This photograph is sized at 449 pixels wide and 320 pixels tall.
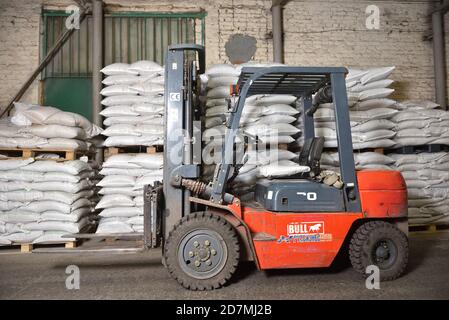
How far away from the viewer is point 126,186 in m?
4.78

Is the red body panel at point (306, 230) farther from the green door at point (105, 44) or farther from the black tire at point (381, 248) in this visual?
the green door at point (105, 44)

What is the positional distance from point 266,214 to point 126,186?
2550 mm

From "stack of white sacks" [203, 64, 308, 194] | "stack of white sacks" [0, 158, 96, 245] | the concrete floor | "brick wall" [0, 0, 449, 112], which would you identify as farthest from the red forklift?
"brick wall" [0, 0, 449, 112]

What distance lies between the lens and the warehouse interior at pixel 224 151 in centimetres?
309

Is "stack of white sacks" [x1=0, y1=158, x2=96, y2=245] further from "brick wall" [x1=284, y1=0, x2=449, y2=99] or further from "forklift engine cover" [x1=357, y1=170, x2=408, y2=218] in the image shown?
"brick wall" [x1=284, y1=0, x2=449, y2=99]

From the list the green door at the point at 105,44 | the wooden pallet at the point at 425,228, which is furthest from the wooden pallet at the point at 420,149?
the green door at the point at 105,44

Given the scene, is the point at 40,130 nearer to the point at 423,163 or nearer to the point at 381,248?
the point at 381,248

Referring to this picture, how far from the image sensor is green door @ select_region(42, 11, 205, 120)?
21.1 ft

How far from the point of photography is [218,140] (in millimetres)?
4336

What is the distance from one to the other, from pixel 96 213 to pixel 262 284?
3442mm

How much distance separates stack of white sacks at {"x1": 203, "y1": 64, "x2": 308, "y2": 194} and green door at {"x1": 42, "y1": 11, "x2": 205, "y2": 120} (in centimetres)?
252

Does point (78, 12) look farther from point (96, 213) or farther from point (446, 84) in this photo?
point (446, 84)

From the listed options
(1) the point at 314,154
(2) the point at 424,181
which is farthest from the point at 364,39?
(1) the point at 314,154

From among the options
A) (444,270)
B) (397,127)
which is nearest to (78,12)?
(397,127)
